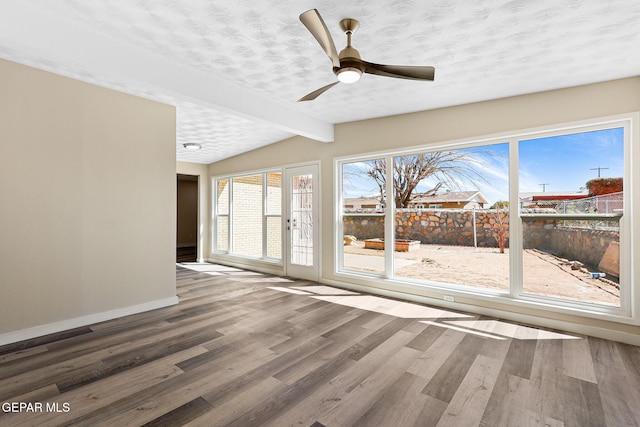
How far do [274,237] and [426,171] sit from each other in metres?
3.29

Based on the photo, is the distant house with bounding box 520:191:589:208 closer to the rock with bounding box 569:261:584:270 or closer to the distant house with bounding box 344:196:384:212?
the rock with bounding box 569:261:584:270

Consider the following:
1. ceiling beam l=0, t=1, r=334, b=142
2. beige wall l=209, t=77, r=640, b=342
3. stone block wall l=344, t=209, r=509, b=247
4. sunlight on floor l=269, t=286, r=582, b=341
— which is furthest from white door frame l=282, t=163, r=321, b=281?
ceiling beam l=0, t=1, r=334, b=142

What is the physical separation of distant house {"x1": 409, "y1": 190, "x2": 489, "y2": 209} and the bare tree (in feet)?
0.27

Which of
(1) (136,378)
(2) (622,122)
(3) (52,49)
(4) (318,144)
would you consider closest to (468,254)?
(2) (622,122)

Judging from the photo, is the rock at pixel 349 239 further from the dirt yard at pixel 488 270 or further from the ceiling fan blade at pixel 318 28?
the ceiling fan blade at pixel 318 28

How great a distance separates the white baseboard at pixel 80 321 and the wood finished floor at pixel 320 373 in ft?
0.45

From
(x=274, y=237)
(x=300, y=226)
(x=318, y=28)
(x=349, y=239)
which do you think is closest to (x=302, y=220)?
(x=300, y=226)

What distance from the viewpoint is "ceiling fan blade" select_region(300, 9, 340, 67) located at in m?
1.77

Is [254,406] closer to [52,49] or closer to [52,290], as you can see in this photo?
[52,290]

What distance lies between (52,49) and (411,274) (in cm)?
445

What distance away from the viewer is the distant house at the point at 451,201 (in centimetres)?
385

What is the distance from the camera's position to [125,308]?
3.57 m

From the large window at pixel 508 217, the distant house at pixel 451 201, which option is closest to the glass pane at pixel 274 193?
the large window at pixel 508 217

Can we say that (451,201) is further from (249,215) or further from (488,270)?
(249,215)
